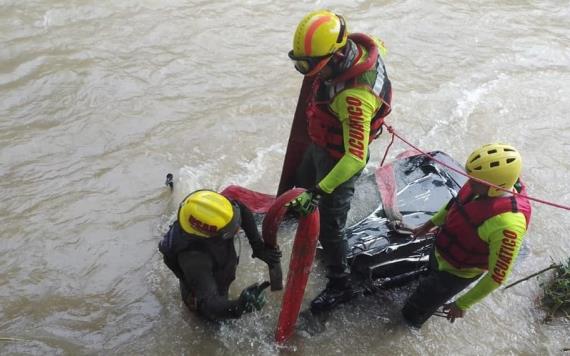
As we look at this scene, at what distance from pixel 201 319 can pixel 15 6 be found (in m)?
6.58

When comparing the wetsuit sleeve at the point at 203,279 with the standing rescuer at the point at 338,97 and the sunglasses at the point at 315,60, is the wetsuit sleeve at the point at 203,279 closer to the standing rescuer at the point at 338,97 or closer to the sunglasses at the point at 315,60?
the standing rescuer at the point at 338,97

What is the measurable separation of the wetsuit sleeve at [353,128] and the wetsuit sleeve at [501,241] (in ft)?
2.93

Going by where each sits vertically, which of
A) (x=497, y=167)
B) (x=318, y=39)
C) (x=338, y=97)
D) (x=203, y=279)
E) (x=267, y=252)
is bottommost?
(x=267, y=252)

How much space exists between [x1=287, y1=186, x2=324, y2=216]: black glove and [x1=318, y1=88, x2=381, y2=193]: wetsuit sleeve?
0.21ft

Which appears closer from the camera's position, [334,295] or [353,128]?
[353,128]

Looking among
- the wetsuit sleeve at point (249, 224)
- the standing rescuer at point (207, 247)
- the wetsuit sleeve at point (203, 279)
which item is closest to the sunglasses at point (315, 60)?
the standing rescuer at point (207, 247)

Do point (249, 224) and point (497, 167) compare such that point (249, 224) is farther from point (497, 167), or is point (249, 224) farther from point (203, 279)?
point (497, 167)

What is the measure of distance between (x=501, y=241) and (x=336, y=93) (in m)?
1.37

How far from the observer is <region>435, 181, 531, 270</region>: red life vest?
3078 mm

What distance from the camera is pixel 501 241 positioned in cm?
300

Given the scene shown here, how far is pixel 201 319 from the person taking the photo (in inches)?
156

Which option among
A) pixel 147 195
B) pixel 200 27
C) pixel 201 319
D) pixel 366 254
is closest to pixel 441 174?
pixel 366 254

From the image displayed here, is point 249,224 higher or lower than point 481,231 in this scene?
lower

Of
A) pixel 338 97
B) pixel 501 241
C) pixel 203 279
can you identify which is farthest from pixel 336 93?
pixel 203 279
